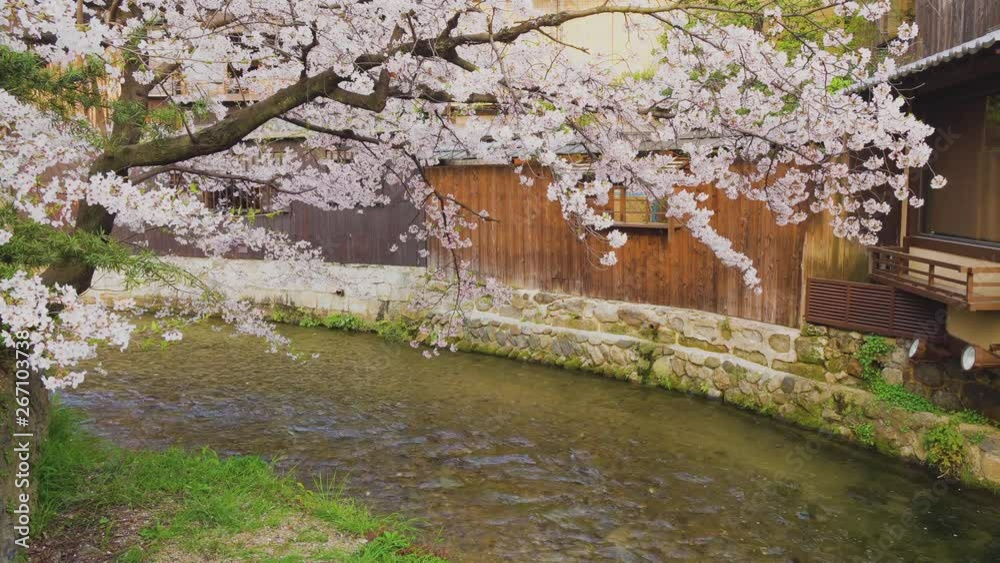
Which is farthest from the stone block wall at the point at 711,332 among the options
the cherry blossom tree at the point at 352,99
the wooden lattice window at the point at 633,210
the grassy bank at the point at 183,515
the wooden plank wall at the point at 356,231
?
the grassy bank at the point at 183,515

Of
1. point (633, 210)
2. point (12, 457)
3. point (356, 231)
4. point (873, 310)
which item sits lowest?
point (12, 457)

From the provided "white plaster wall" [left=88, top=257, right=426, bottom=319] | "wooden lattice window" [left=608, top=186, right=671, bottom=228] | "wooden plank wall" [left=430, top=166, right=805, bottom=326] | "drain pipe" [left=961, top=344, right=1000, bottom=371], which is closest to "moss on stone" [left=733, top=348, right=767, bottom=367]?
"wooden plank wall" [left=430, top=166, right=805, bottom=326]

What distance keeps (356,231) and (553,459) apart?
9980 millimetres

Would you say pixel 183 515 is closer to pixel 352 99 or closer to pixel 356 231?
pixel 352 99

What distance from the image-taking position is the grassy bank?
19.5ft

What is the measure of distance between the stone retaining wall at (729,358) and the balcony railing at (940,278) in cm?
93

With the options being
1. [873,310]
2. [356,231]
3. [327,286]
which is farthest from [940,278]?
[327,286]

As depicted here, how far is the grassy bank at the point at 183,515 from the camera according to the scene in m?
5.96

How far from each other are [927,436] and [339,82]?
7962mm

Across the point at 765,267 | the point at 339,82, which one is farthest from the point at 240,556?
the point at 765,267

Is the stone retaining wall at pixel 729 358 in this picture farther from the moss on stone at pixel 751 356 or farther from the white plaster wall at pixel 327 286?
the white plaster wall at pixel 327 286

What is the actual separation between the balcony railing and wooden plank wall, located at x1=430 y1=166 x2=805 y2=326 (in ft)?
3.89

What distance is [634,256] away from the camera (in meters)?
14.0

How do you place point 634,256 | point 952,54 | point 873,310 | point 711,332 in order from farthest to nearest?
point 634,256 < point 711,332 < point 873,310 < point 952,54
